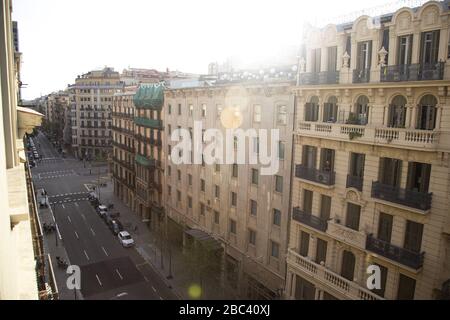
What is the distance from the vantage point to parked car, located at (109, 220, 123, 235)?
5040 centimetres

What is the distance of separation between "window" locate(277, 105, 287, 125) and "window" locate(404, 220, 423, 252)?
1216 cm

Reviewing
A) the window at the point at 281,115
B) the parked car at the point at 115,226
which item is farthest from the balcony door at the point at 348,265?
the parked car at the point at 115,226

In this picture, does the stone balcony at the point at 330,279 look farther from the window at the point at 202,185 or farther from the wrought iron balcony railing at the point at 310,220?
the window at the point at 202,185

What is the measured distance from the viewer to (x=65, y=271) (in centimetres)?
4000

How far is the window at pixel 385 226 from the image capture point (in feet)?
68.0

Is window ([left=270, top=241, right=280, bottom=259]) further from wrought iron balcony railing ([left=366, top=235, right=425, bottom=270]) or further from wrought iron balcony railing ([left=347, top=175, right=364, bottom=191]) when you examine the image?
wrought iron balcony railing ([left=347, top=175, right=364, bottom=191])

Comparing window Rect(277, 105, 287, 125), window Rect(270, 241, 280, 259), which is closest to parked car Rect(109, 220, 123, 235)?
window Rect(270, 241, 280, 259)

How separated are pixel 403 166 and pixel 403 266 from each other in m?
5.61

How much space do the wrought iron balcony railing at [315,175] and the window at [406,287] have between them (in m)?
7.09

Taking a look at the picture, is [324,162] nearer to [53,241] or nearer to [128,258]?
[128,258]

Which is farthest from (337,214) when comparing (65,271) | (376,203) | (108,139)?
(108,139)

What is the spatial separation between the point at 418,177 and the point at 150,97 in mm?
39025

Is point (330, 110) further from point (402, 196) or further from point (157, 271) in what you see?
point (157, 271)

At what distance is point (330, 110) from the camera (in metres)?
23.8
